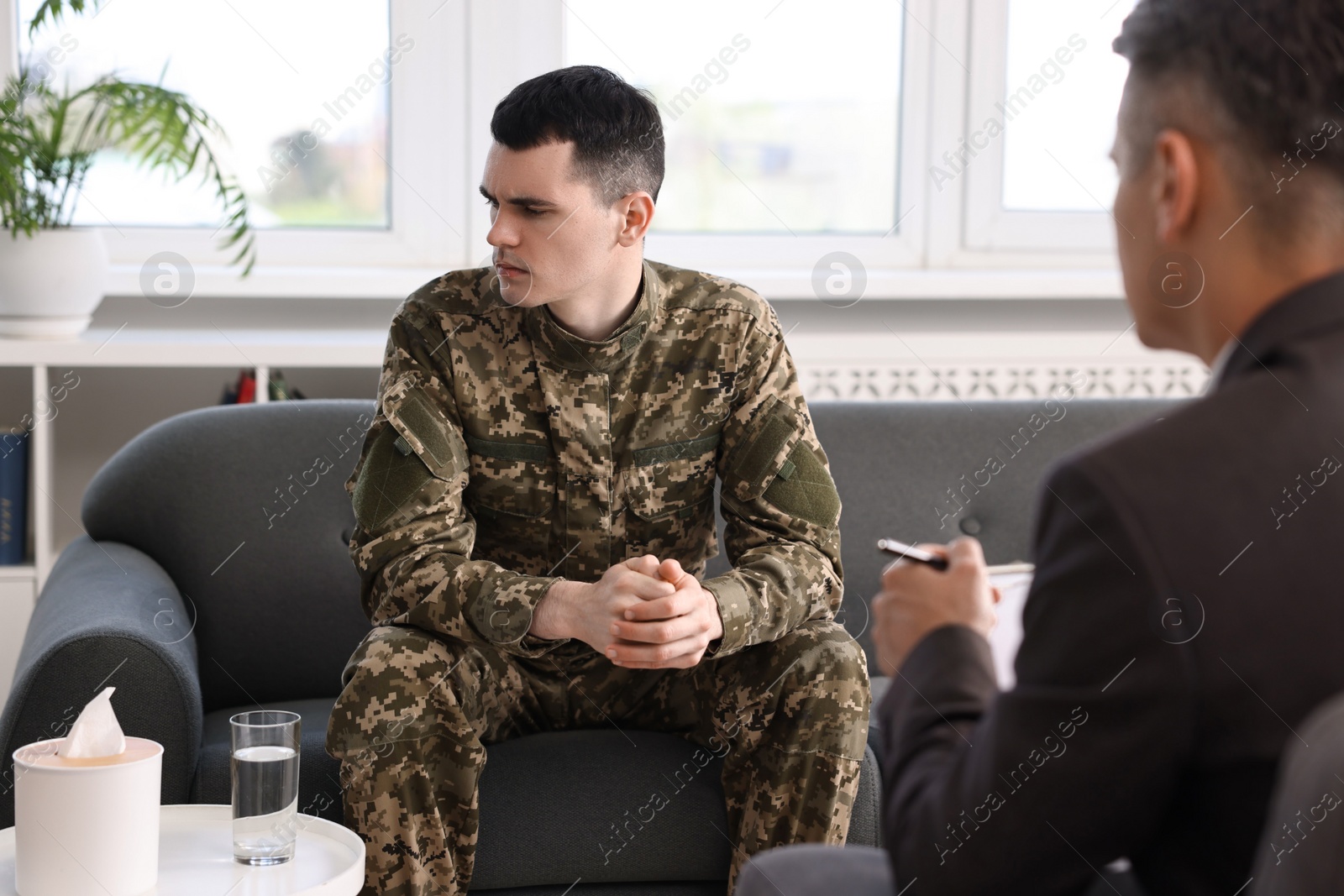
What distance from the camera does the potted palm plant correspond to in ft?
7.15

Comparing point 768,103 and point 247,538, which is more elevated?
point 768,103

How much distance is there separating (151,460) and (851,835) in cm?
117

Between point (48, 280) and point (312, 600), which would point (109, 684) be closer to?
point (312, 600)

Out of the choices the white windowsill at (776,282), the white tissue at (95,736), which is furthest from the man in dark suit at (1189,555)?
the white windowsill at (776,282)

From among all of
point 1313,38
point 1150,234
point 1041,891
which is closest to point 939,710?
point 1041,891

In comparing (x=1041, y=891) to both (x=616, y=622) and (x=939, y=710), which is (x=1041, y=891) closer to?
(x=939, y=710)

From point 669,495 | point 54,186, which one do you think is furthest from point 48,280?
point 669,495

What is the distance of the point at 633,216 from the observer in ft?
5.72

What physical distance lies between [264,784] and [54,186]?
146cm

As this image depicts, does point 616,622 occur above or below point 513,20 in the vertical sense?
below

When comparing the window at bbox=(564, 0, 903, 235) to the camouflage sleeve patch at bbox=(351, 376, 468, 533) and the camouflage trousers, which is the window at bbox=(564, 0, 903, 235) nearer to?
the camouflage sleeve patch at bbox=(351, 376, 468, 533)

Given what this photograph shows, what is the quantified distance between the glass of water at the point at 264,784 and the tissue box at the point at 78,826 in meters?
0.09

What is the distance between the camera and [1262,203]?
72 cm

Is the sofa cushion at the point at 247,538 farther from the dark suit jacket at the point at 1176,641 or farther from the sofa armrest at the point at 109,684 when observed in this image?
the dark suit jacket at the point at 1176,641
